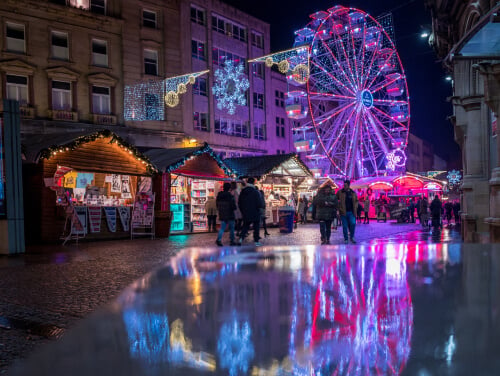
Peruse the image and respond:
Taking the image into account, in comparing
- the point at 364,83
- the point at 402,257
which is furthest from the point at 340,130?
the point at 402,257

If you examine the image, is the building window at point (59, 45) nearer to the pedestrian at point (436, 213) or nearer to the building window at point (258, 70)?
the building window at point (258, 70)

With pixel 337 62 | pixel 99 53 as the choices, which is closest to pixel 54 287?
pixel 99 53

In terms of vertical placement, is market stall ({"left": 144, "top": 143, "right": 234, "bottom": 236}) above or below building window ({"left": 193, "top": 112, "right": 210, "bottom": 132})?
below

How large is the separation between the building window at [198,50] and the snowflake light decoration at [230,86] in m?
1.50

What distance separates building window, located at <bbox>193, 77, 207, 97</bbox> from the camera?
111 feet

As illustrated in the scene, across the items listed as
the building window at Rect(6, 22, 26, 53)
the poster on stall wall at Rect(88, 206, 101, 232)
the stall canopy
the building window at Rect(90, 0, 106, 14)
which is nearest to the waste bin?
the stall canopy

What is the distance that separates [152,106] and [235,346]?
26532 mm

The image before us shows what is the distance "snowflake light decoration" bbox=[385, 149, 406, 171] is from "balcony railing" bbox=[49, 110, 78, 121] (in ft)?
71.0

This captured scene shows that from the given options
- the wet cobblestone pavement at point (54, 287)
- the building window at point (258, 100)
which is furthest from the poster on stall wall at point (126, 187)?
the building window at point (258, 100)

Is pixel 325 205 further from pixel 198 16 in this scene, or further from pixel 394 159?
pixel 198 16

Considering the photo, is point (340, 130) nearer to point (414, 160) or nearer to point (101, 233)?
point (101, 233)

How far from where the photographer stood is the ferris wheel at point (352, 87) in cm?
3312

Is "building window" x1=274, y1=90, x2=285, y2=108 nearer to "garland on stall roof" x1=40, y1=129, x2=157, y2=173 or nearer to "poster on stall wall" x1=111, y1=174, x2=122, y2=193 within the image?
"poster on stall wall" x1=111, y1=174, x2=122, y2=193

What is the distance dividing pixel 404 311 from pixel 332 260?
362 cm
